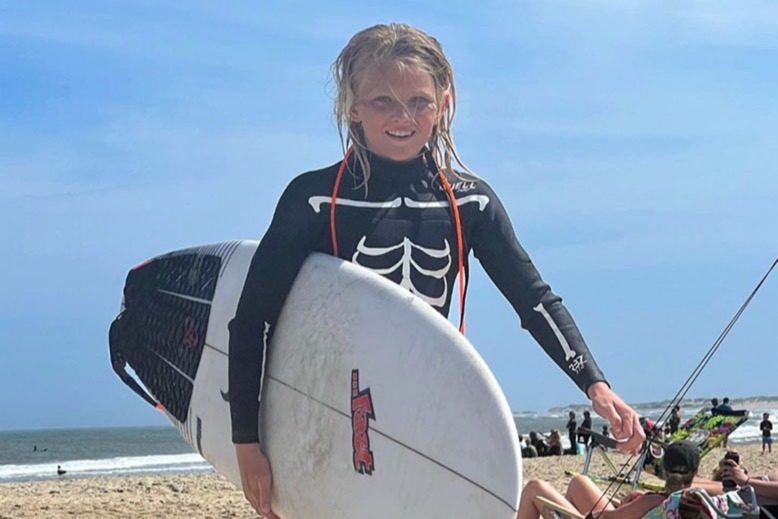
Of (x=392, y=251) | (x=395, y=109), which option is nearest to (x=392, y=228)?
(x=392, y=251)

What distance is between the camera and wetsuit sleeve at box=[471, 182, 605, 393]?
2.50 metres

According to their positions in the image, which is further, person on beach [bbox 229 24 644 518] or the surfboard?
person on beach [bbox 229 24 644 518]

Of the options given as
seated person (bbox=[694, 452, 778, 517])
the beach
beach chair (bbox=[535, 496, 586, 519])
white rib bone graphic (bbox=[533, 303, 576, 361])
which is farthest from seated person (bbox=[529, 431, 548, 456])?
white rib bone graphic (bbox=[533, 303, 576, 361])

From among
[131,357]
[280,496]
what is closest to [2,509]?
[131,357]

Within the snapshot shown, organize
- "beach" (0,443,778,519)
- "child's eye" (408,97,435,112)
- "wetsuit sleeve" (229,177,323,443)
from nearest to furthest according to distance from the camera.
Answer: "wetsuit sleeve" (229,177,323,443) < "child's eye" (408,97,435,112) < "beach" (0,443,778,519)

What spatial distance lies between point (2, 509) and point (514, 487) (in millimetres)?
9569

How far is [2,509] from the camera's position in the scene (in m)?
10.5

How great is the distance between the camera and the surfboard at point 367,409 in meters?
2.16

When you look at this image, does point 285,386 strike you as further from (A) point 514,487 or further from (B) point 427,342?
(A) point 514,487

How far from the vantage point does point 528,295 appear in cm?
257

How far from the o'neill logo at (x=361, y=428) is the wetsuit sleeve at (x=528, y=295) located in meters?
0.49

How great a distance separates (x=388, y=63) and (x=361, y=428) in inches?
33.6

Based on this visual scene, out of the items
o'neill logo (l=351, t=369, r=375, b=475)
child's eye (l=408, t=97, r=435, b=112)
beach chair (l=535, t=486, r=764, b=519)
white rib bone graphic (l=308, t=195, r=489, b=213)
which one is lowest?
beach chair (l=535, t=486, r=764, b=519)

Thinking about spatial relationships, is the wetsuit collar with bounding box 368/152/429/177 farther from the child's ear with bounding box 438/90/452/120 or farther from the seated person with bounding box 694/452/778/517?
the seated person with bounding box 694/452/778/517
